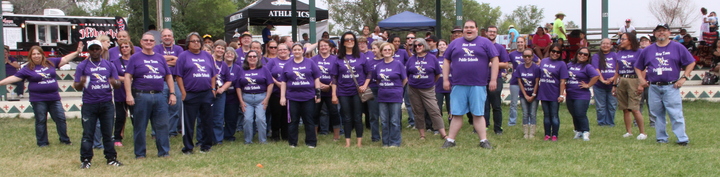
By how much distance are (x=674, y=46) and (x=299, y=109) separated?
16.2 feet

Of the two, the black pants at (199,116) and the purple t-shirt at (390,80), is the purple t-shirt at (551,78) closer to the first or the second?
the purple t-shirt at (390,80)

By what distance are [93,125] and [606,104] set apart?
8132mm

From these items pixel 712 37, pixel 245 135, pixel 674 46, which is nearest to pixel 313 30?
pixel 245 135

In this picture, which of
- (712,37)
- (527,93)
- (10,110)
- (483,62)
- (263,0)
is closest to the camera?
(483,62)

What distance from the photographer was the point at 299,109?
8930mm

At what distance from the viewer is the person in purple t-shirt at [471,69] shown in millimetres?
8180

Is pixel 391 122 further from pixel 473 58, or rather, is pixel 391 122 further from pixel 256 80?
pixel 256 80

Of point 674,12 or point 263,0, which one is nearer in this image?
point 263,0

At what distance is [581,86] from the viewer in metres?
9.32

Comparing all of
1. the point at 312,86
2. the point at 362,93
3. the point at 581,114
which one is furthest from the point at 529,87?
the point at 312,86


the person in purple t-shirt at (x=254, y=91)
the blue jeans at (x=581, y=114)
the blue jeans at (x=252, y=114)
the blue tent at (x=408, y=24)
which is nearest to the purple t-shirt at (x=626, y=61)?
the blue jeans at (x=581, y=114)

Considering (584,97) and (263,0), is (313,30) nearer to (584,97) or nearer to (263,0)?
(584,97)

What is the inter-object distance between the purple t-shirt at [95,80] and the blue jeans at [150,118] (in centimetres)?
34

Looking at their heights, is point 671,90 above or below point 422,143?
above
